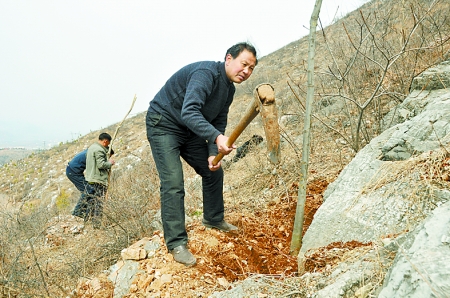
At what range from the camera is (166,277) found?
7.63 ft

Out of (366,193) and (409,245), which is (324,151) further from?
(409,245)

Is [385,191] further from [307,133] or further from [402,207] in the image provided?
[307,133]

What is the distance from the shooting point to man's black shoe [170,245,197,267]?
2451 mm

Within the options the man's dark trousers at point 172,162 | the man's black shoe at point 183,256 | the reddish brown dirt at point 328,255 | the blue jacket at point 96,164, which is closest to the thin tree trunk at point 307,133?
the reddish brown dirt at point 328,255

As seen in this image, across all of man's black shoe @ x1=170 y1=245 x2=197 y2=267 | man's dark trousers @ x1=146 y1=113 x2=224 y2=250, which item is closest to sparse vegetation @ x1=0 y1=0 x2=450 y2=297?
man's black shoe @ x1=170 y1=245 x2=197 y2=267

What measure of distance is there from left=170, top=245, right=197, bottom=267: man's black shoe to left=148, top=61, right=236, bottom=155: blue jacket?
89cm

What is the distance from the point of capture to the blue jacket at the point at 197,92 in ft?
7.96

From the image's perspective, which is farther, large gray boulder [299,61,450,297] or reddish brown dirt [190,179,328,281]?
reddish brown dirt [190,179,328,281]

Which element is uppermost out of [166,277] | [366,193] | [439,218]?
[439,218]

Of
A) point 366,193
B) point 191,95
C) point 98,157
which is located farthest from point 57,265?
point 366,193

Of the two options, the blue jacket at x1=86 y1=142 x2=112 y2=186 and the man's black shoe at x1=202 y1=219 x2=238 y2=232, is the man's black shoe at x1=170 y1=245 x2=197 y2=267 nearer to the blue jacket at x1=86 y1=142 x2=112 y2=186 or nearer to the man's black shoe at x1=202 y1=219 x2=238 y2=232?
the man's black shoe at x1=202 y1=219 x2=238 y2=232

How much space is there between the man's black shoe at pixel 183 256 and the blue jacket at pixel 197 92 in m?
0.89

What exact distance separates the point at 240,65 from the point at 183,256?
1638 mm

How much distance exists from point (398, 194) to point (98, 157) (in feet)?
16.9
